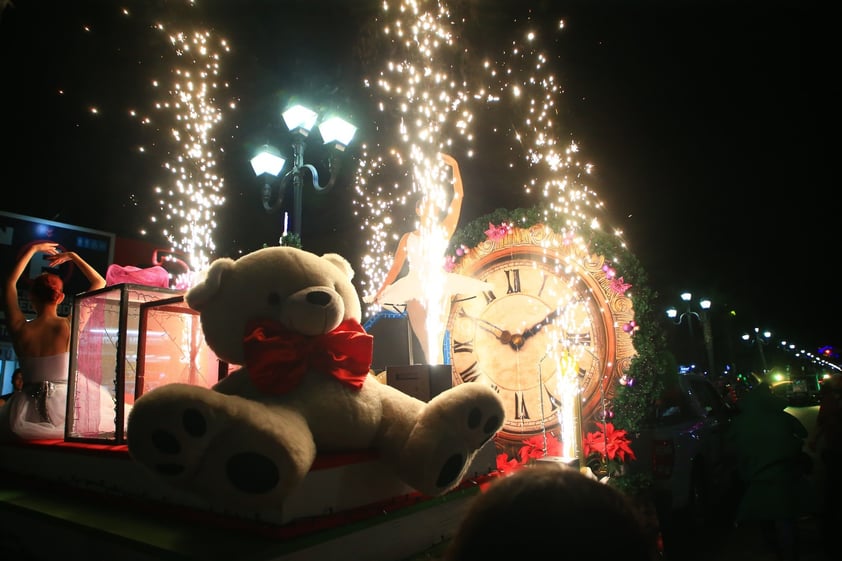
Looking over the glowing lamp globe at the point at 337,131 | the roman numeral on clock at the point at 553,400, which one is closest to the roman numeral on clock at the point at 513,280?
the roman numeral on clock at the point at 553,400

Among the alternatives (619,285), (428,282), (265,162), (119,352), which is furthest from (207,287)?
(265,162)

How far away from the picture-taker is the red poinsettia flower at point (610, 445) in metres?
5.19

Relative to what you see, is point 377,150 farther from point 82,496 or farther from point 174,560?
point 174,560

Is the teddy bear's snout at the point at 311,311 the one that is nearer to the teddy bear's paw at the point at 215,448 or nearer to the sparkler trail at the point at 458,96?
the teddy bear's paw at the point at 215,448

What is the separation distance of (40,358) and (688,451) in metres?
6.40

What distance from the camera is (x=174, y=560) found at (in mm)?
1644

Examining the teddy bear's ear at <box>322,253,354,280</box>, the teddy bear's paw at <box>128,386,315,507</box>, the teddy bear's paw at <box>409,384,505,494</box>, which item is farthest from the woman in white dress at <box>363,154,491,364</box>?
the teddy bear's paw at <box>128,386,315,507</box>

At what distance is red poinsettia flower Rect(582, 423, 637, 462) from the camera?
519 cm

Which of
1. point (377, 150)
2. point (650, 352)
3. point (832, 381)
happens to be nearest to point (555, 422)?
point (650, 352)

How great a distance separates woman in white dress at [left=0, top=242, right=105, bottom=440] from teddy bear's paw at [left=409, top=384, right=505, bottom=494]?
2.98 m

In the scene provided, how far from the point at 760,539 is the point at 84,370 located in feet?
23.3

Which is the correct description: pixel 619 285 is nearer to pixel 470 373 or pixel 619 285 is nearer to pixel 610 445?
pixel 610 445

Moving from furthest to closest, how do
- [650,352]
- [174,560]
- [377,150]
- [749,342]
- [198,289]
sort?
[749,342]
[377,150]
[650,352]
[198,289]
[174,560]

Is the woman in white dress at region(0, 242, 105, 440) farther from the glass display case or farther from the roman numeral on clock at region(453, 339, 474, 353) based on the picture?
the roman numeral on clock at region(453, 339, 474, 353)
